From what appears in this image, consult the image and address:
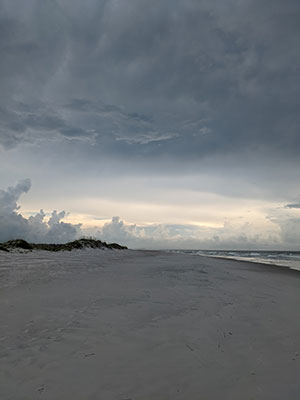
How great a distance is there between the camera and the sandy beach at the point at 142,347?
2430 millimetres

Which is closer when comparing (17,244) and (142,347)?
(142,347)

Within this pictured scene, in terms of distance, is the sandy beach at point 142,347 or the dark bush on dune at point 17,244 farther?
the dark bush on dune at point 17,244

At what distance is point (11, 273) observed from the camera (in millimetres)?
7941

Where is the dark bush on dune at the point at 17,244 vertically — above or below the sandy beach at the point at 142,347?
above

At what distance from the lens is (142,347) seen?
10.7ft

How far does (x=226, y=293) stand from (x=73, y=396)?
547 centimetres

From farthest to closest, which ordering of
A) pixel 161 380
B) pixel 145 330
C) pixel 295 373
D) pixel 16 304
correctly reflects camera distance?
pixel 16 304 < pixel 145 330 < pixel 295 373 < pixel 161 380

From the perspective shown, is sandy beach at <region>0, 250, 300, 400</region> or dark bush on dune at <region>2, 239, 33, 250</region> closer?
sandy beach at <region>0, 250, 300, 400</region>

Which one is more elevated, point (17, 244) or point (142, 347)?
point (17, 244)

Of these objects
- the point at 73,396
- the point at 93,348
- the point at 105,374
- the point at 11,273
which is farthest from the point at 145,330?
the point at 11,273

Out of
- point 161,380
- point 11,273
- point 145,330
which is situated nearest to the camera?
point 161,380

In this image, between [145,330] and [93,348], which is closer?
[93,348]

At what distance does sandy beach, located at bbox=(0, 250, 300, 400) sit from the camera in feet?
7.97

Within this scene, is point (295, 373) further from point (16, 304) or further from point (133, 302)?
point (16, 304)
